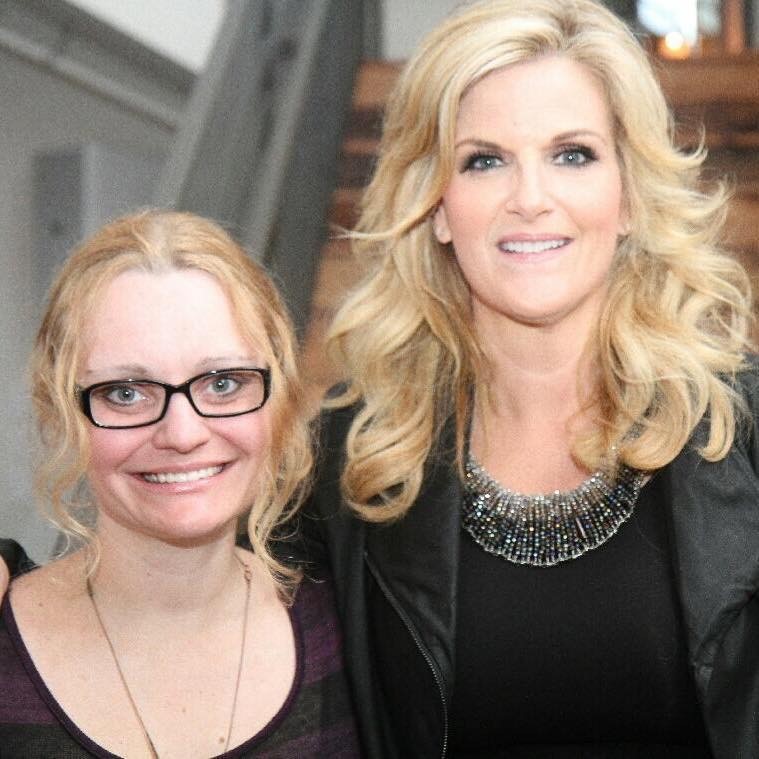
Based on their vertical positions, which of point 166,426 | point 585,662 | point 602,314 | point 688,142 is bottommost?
point 585,662

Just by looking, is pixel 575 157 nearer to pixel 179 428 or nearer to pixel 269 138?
pixel 179 428

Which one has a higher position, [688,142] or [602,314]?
[688,142]

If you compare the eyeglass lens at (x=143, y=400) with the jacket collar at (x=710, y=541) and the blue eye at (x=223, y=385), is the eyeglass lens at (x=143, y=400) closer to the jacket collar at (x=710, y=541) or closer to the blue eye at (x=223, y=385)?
the blue eye at (x=223, y=385)

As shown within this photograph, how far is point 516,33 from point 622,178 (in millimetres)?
304

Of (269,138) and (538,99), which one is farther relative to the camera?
(269,138)

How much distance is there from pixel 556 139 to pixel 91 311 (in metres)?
0.78

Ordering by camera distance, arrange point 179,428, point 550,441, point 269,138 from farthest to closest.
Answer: point 269,138
point 550,441
point 179,428

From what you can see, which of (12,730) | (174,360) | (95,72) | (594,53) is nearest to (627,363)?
(594,53)

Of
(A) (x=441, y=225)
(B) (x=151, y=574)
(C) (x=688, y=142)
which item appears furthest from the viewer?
(C) (x=688, y=142)

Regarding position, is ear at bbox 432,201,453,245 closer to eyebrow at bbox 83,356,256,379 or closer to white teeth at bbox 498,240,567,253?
white teeth at bbox 498,240,567,253

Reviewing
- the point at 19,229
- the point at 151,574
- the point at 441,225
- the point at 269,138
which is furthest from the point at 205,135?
the point at 151,574

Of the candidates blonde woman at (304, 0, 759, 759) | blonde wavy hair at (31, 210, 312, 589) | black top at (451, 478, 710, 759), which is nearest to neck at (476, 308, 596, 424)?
blonde woman at (304, 0, 759, 759)

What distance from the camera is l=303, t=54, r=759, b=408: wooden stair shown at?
3.81m

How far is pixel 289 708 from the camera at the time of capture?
1.76 metres
